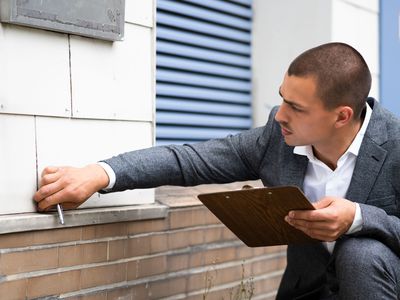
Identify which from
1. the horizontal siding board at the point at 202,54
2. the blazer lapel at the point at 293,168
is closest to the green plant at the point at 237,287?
the blazer lapel at the point at 293,168

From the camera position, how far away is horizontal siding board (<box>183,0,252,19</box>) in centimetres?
383

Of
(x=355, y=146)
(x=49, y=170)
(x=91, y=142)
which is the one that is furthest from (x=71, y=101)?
(x=355, y=146)

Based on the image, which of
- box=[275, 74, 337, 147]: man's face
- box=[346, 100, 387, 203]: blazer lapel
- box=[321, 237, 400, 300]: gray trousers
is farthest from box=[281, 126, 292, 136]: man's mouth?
box=[321, 237, 400, 300]: gray trousers

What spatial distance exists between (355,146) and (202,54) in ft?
4.46

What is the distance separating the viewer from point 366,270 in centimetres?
239

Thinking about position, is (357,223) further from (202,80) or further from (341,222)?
(202,80)

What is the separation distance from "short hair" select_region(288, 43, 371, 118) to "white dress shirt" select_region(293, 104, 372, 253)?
0.55 feet

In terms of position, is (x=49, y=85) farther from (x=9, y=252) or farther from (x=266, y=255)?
(x=266, y=255)

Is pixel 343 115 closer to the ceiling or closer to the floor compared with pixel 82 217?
closer to the ceiling

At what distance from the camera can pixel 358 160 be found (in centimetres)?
268

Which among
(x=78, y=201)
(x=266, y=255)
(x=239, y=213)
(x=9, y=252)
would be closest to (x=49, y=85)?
(x=78, y=201)

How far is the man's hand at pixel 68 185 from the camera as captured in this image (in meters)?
2.44

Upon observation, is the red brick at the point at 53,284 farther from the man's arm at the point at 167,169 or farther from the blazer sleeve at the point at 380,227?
the blazer sleeve at the point at 380,227

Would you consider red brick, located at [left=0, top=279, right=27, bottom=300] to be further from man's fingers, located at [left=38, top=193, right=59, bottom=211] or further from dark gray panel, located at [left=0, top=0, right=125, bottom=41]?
dark gray panel, located at [left=0, top=0, right=125, bottom=41]
